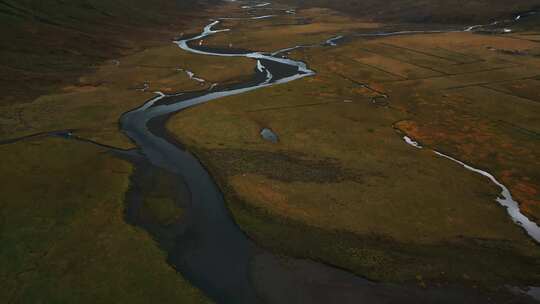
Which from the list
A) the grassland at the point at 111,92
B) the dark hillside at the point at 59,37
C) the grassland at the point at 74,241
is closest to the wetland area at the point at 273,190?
the grassland at the point at 74,241

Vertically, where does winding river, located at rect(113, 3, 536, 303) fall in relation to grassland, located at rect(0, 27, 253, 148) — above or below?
below

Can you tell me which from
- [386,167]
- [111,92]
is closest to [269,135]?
[386,167]

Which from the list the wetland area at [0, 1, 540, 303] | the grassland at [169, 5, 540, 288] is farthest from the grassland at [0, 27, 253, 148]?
the grassland at [169, 5, 540, 288]

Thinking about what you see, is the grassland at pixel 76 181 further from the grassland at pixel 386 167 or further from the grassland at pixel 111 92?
the grassland at pixel 386 167

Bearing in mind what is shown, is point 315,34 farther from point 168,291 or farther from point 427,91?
point 168,291

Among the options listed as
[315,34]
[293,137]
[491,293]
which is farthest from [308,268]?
[315,34]

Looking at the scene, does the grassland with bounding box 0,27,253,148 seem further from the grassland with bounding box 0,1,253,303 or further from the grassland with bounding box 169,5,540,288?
the grassland with bounding box 169,5,540,288

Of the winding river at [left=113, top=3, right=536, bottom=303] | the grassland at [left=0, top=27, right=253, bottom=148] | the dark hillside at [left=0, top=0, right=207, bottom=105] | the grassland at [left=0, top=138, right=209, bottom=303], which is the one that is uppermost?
the dark hillside at [left=0, top=0, right=207, bottom=105]

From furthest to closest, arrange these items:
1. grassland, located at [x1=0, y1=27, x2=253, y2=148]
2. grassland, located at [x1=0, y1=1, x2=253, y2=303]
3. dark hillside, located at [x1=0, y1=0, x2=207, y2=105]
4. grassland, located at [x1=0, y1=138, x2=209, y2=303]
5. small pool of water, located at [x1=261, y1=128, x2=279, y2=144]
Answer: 1. dark hillside, located at [x1=0, y1=0, x2=207, y2=105]
2. grassland, located at [x1=0, y1=27, x2=253, y2=148]
3. small pool of water, located at [x1=261, y1=128, x2=279, y2=144]
4. grassland, located at [x1=0, y1=1, x2=253, y2=303]
5. grassland, located at [x1=0, y1=138, x2=209, y2=303]
